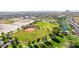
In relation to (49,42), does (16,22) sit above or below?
above
